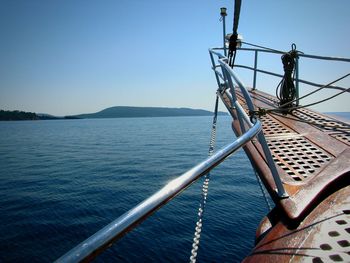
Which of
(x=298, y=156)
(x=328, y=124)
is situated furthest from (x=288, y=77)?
(x=298, y=156)

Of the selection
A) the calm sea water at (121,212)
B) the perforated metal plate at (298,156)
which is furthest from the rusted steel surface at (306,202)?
the calm sea water at (121,212)

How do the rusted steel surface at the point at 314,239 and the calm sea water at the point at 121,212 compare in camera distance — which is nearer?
the rusted steel surface at the point at 314,239

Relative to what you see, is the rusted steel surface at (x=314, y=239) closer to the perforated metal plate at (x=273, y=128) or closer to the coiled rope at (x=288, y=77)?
the perforated metal plate at (x=273, y=128)

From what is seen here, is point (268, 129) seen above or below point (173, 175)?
above

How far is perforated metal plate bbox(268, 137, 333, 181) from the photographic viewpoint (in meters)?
3.06

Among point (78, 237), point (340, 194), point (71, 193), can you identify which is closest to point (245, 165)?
point (71, 193)

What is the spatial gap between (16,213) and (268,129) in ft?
45.4

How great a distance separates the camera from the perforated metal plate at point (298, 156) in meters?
3.06

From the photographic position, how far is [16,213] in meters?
13.0

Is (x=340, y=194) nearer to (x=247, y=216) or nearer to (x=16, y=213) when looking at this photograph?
(x=247, y=216)

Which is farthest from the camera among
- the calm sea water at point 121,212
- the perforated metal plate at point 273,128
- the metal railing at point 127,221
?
the calm sea water at point 121,212

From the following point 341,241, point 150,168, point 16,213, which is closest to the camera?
point 341,241

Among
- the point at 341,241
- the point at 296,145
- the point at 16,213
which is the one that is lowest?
the point at 16,213

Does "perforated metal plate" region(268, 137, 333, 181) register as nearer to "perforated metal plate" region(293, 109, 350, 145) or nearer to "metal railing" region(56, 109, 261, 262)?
"perforated metal plate" region(293, 109, 350, 145)
